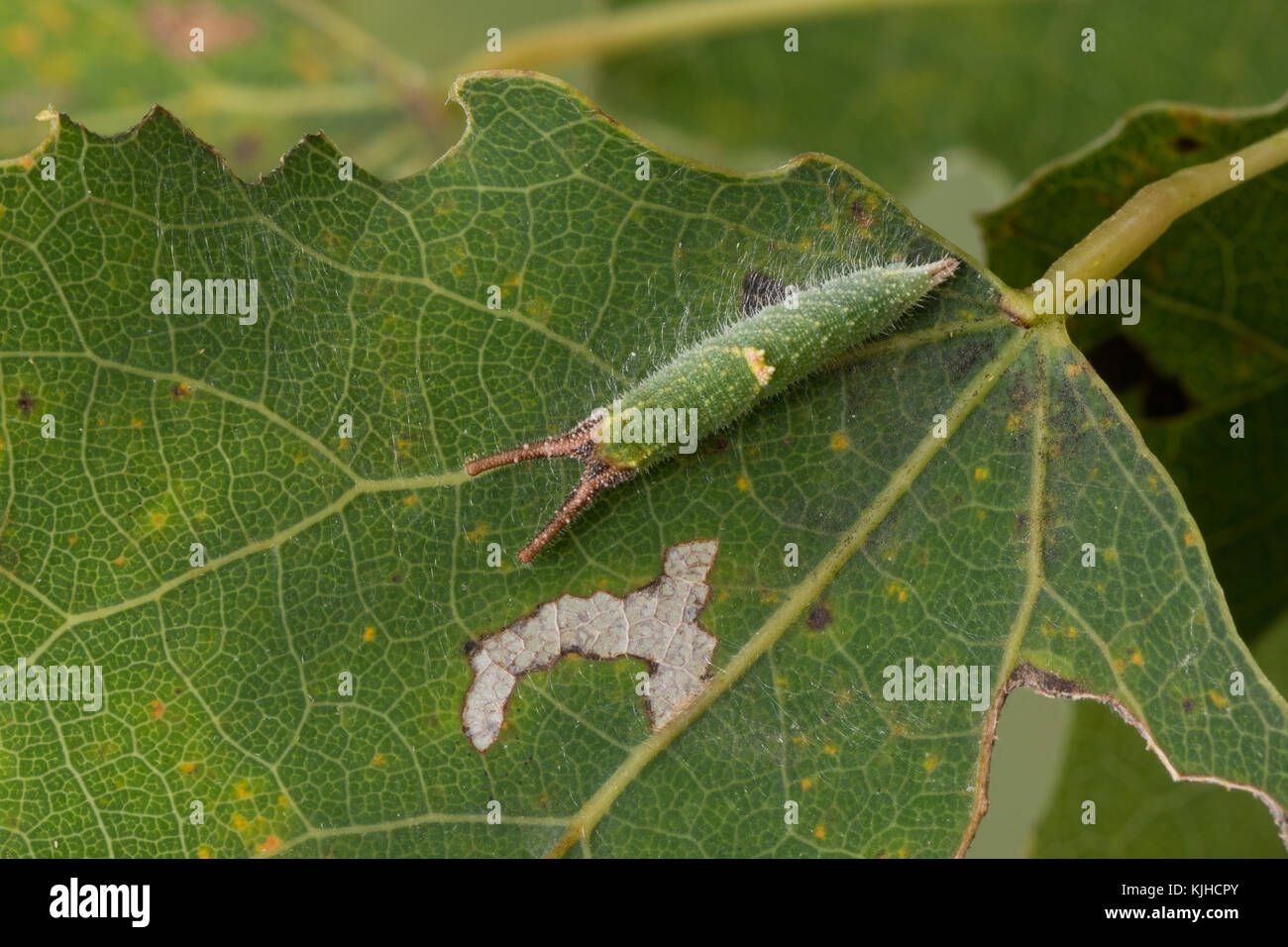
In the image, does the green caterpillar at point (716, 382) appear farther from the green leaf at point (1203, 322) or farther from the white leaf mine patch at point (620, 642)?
the green leaf at point (1203, 322)

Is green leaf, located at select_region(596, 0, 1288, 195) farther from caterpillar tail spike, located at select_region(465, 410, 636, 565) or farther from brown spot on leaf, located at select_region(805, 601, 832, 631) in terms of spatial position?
brown spot on leaf, located at select_region(805, 601, 832, 631)

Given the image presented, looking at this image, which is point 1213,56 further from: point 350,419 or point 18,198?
point 18,198

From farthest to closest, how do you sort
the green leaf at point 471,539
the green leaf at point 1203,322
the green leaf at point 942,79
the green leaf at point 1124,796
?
1. the green leaf at point 942,79
2. the green leaf at point 1124,796
3. the green leaf at point 1203,322
4. the green leaf at point 471,539

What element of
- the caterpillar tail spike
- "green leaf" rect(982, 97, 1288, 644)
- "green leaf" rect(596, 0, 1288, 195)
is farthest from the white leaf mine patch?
"green leaf" rect(596, 0, 1288, 195)

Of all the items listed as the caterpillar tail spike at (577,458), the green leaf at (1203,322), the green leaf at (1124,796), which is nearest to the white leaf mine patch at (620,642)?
the caterpillar tail spike at (577,458)

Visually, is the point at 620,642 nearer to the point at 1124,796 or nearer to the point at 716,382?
the point at 716,382
